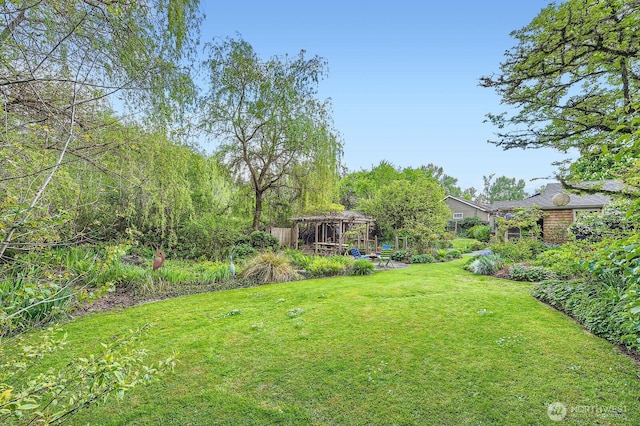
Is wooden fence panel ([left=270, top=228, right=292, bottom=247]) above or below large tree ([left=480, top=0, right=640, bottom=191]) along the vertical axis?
below

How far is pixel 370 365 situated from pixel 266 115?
33.5ft

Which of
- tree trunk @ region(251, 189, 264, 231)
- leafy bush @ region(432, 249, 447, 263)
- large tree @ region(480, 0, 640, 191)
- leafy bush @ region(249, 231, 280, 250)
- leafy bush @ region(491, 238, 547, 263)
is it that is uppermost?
large tree @ region(480, 0, 640, 191)

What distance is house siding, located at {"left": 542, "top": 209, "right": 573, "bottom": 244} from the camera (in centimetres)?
1391

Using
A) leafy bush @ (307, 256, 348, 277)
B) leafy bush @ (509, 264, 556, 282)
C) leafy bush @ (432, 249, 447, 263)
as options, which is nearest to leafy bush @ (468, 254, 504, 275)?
leafy bush @ (509, 264, 556, 282)

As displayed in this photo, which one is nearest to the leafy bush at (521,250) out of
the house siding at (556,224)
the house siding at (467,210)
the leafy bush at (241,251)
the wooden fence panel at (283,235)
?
the house siding at (556,224)

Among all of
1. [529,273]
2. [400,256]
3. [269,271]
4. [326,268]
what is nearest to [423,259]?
[400,256]

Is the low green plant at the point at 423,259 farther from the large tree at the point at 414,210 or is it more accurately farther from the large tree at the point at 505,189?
the large tree at the point at 505,189

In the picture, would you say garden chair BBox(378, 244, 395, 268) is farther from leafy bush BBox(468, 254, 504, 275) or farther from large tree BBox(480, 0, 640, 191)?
large tree BBox(480, 0, 640, 191)

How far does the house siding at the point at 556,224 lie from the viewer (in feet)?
Result: 45.6

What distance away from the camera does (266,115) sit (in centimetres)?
1146

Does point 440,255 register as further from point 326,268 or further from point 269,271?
point 269,271

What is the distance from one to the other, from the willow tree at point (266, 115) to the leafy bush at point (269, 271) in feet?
16.4

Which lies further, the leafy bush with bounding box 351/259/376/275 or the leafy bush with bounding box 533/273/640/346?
the leafy bush with bounding box 351/259/376/275

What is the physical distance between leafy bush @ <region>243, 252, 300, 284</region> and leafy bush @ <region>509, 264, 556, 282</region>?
664cm
